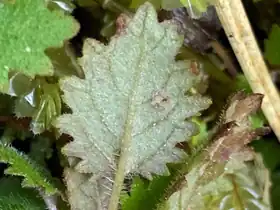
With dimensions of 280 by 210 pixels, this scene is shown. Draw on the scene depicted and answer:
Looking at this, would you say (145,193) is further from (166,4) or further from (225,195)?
(166,4)

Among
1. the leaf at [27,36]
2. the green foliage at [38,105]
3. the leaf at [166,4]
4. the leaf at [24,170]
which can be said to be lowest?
the leaf at [24,170]

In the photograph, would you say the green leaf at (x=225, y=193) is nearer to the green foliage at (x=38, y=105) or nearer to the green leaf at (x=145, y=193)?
the green leaf at (x=145, y=193)

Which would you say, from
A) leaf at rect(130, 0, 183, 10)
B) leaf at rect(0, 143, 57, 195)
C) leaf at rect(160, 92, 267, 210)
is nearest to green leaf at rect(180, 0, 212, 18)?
leaf at rect(130, 0, 183, 10)

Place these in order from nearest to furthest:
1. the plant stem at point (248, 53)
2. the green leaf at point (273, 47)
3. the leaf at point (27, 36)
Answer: the leaf at point (27, 36) → the plant stem at point (248, 53) → the green leaf at point (273, 47)

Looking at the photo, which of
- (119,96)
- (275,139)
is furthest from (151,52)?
(275,139)

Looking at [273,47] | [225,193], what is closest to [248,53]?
[273,47]

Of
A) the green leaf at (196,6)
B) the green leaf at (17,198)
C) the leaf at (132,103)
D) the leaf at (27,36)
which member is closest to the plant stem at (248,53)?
the green leaf at (196,6)

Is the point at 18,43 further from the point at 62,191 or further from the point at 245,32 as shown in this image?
the point at 245,32

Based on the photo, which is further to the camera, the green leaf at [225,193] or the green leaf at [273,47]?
the green leaf at [273,47]
